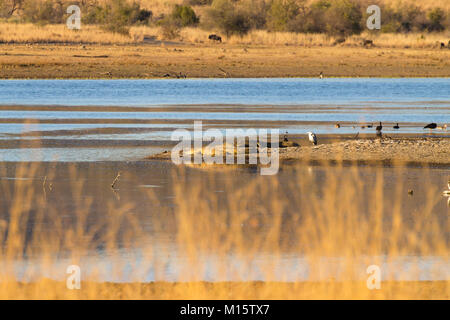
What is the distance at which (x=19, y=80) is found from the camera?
3947cm

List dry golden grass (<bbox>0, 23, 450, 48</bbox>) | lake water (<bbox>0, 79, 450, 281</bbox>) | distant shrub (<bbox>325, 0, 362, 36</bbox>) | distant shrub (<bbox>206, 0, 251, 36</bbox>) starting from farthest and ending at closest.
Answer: distant shrub (<bbox>325, 0, 362, 36</bbox>) < distant shrub (<bbox>206, 0, 251, 36</bbox>) < dry golden grass (<bbox>0, 23, 450, 48</bbox>) < lake water (<bbox>0, 79, 450, 281</bbox>)

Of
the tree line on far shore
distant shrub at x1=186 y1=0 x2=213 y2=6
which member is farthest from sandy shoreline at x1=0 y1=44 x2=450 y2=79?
distant shrub at x1=186 y1=0 x2=213 y2=6

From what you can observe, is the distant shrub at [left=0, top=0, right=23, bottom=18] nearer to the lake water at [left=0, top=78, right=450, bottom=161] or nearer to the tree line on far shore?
the tree line on far shore

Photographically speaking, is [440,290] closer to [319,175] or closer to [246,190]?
[246,190]

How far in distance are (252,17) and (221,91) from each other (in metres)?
35.6

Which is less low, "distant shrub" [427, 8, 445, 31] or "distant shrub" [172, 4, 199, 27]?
"distant shrub" [172, 4, 199, 27]

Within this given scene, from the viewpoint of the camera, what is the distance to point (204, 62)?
45125 millimetres

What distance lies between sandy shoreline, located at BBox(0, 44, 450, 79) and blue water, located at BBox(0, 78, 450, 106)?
64.0 inches

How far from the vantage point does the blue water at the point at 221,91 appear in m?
32.0

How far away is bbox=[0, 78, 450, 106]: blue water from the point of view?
105 feet

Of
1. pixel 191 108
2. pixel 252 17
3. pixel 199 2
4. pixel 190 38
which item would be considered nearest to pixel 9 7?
pixel 199 2

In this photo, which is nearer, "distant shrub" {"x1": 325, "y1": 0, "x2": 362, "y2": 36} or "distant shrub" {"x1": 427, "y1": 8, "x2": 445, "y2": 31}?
"distant shrub" {"x1": 325, "y1": 0, "x2": 362, "y2": 36}

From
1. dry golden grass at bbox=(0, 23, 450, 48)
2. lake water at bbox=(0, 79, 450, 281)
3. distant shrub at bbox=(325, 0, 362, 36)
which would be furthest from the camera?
distant shrub at bbox=(325, 0, 362, 36)

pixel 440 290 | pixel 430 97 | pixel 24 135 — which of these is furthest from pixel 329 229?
pixel 430 97
